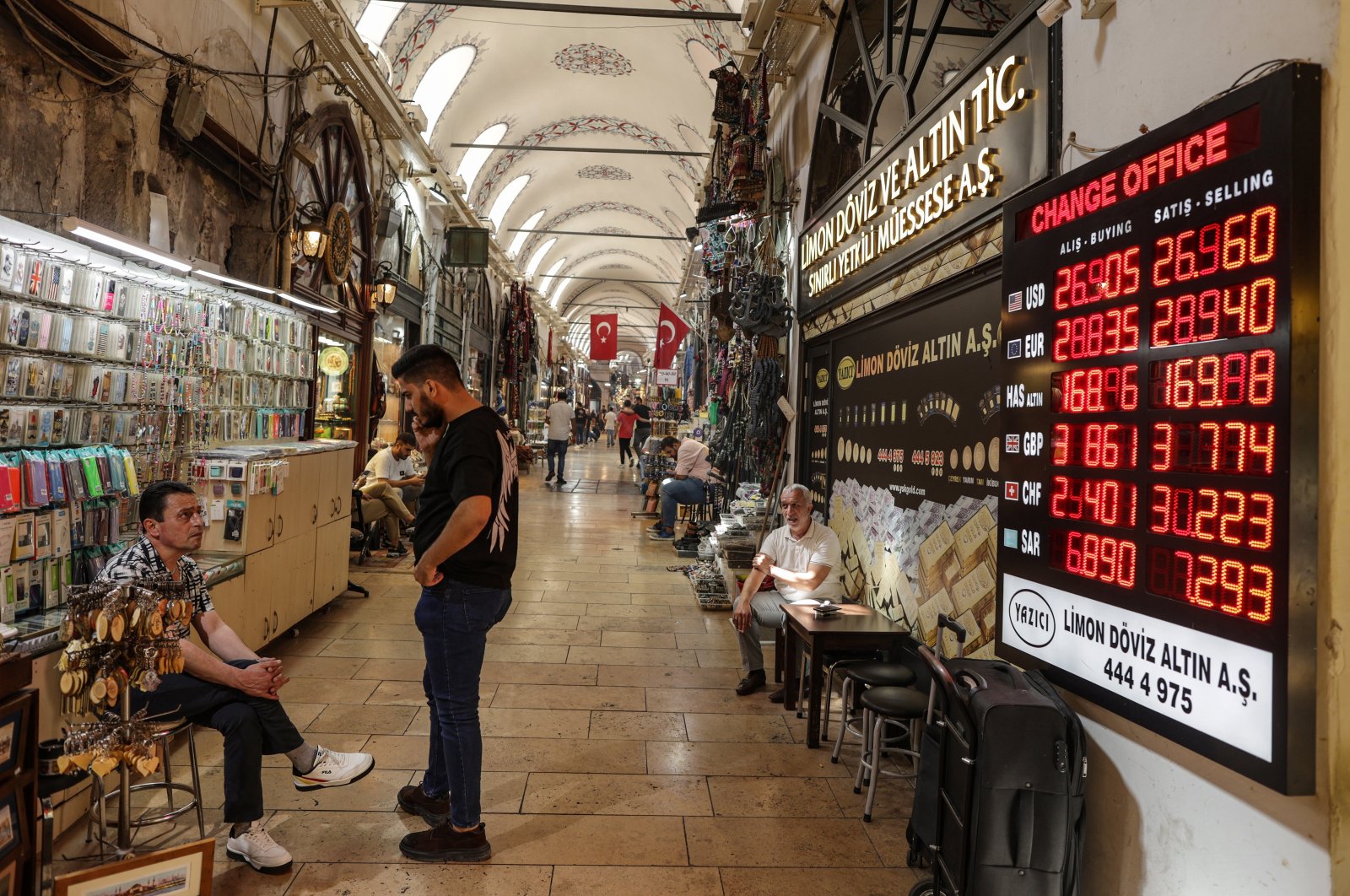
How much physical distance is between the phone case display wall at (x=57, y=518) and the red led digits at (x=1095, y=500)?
12.1 ft

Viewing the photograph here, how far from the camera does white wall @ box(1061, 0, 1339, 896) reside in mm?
1704

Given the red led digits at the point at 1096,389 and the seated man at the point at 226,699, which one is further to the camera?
the seated man at the point at 226,699

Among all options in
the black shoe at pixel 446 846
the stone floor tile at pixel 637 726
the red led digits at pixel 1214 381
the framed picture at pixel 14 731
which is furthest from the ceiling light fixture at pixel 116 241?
the red led digits at pixel 1214 381

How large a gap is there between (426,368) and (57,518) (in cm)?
206

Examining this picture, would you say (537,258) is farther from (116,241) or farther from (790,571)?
(116,241)

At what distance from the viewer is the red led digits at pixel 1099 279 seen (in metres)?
2.03

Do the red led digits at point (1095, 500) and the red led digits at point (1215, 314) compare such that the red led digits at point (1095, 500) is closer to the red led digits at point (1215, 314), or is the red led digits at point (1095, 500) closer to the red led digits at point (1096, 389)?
the red led digits at point (1096, 389)

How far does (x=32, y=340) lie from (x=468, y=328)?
39.7ft

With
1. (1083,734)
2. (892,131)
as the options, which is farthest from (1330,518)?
(892,131)

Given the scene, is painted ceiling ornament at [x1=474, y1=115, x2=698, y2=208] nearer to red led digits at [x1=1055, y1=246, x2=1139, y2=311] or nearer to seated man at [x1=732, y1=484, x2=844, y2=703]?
seated man at [x1=732, y1=484, x2=844, y2=703]

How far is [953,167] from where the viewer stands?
3.52 meters

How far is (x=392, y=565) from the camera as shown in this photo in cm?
782

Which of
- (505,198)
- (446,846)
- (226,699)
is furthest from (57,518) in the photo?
(505,198)

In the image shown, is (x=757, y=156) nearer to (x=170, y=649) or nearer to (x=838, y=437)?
(x=838, y=437)
